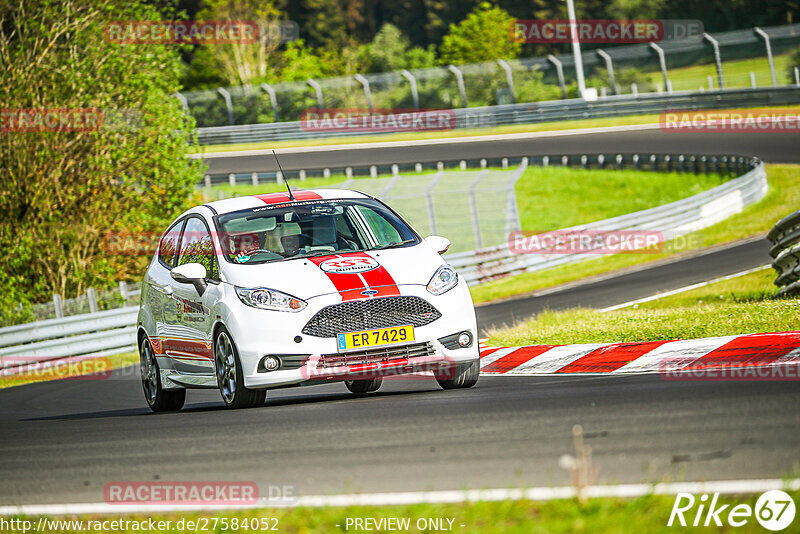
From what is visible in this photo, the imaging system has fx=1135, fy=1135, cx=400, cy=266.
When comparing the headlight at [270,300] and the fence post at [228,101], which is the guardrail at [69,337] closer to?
the headlight at [270,300]

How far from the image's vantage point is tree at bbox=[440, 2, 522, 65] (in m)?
71.6

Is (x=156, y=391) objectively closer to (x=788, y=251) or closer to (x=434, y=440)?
(x=434, y=440)

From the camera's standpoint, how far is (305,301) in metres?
8.22

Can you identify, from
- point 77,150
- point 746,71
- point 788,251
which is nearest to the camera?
point 788,251

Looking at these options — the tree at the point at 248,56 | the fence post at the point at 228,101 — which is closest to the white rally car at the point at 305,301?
the fence post at the point at 228,101

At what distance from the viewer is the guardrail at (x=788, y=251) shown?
11812 mm

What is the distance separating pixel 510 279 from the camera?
24031mm

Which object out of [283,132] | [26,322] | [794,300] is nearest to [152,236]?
[26,322]

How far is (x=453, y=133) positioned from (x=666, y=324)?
3889 cm

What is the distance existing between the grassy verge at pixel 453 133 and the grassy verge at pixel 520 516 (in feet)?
135

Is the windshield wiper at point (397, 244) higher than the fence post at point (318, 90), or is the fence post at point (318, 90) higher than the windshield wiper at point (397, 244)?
the windshield wiper at point (397, 244)

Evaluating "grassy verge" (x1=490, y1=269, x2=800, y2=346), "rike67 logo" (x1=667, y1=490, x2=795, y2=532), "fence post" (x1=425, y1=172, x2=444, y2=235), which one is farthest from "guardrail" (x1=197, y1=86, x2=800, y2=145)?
"rike67 logo" (x1=667, y1=490, x2=795, y2=532)

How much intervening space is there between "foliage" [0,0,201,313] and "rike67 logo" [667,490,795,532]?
2005 cm

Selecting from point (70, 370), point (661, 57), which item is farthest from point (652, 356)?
point (661, 57)
